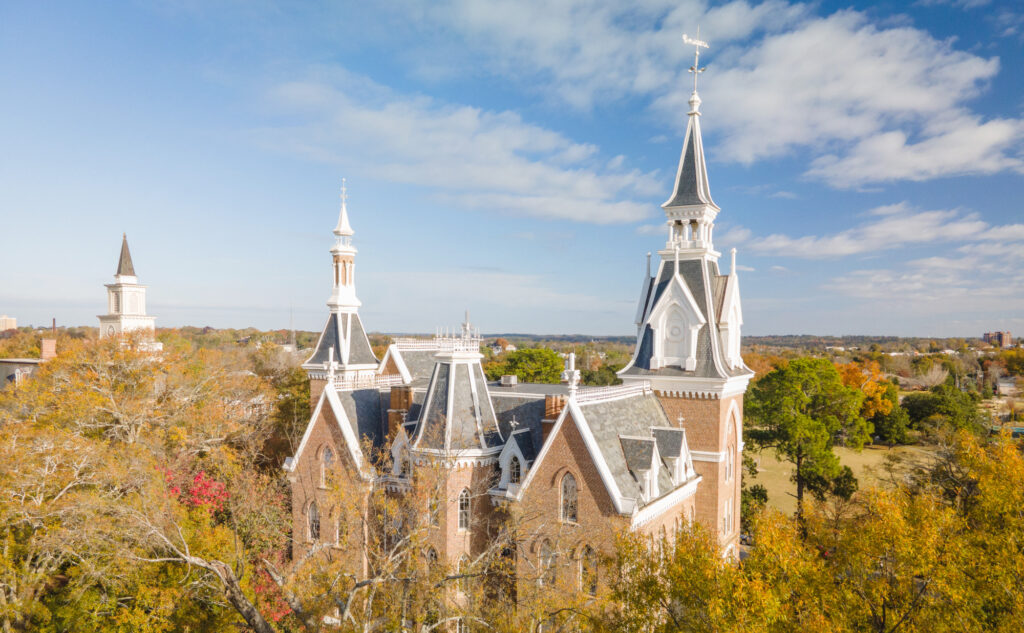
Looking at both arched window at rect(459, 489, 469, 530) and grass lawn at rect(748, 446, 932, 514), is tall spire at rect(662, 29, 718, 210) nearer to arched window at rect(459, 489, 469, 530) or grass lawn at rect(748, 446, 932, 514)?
arched window at rect(459, 489, 469, 530)

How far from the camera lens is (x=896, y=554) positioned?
12.8 meters

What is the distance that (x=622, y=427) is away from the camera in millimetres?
24406

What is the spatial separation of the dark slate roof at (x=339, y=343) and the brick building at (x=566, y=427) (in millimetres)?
83

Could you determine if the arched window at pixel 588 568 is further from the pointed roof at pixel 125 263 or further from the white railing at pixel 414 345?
the pointed roof at pixel 125 263

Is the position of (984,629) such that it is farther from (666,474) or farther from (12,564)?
(12,564)

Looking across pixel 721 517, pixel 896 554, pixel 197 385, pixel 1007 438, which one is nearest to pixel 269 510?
pixel 197 385

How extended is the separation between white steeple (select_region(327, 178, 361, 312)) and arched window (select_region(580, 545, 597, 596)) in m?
19.7

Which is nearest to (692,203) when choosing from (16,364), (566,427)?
(566,427)

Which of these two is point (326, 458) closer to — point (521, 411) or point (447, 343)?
point (447, 343)

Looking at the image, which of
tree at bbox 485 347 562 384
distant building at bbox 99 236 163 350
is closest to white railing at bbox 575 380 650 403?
tree at bbox 485 347 562 384

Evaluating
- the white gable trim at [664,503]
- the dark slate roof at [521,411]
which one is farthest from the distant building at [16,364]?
the white gable trim at [664,503]

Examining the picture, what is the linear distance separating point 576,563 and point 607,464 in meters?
3.81

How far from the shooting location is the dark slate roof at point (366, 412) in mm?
27656

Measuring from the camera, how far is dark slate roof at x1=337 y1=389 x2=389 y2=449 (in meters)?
27.7
